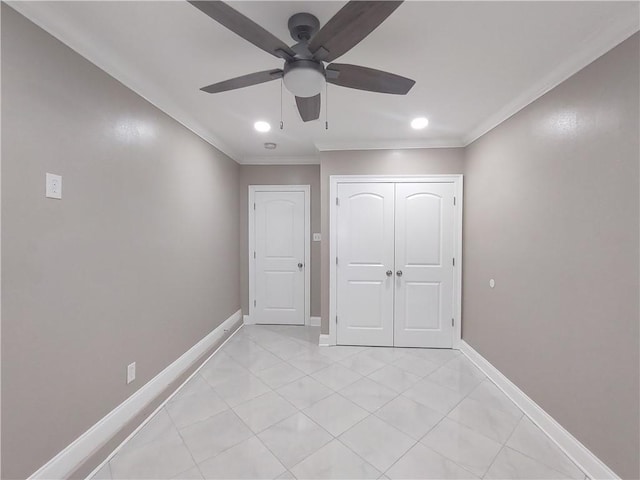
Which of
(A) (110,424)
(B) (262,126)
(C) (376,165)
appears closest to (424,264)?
(C) (376,165)

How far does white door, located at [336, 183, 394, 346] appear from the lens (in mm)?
3271

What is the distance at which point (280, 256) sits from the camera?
4.04m

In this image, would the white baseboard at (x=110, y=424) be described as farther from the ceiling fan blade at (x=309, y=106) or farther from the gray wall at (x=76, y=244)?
the ceiling fan blade at (x=309, y=106)

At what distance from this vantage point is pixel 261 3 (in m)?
1.30

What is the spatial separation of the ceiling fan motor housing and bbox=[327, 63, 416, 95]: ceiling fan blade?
23 cm

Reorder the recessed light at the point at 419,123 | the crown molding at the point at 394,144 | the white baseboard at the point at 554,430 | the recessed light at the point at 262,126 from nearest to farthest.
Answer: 1. the white baseboard at the point at 554,430
2. the recessed light at the point at 419,123
3. the recessed light at the point at 262,126
4. the crown molding at the point at 394,144

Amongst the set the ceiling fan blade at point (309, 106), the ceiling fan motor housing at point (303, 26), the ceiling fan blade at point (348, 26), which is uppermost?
the ceiling fan motor housing at point (303, 26)

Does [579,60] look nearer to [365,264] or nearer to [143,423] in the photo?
[365,264]

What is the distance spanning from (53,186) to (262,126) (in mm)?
1798

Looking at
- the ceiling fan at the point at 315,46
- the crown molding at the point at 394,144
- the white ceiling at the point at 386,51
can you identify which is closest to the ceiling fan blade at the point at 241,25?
the ceiling fan at the point at 315,46

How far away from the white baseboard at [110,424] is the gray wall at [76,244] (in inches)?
2.0

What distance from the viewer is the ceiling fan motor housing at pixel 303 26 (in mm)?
1343

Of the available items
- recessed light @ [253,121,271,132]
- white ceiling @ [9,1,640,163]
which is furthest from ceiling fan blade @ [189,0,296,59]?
recessed light @ [253,121,271,132]

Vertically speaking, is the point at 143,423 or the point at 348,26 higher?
the point at 348,26
